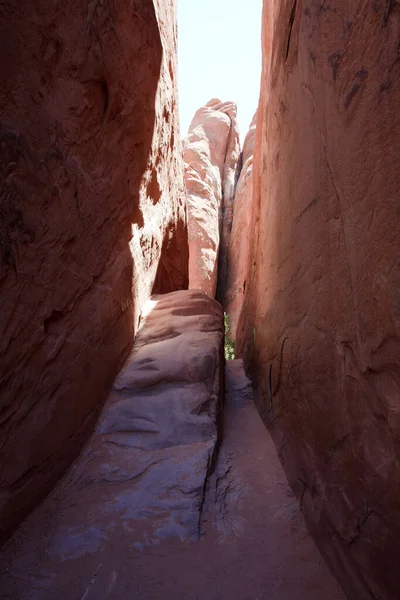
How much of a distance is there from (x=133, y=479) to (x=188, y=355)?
1.25 meters

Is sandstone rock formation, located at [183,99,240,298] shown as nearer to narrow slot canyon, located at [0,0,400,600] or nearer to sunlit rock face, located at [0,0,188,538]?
sunlit rock face, located at [0,0,188,538]

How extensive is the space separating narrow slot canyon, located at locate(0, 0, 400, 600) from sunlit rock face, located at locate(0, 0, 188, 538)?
0.02m

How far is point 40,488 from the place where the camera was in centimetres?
229

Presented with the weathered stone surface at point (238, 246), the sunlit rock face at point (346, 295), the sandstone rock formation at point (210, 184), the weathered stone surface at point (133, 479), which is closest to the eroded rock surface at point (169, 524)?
the weathered stone surface at point (133, 479)

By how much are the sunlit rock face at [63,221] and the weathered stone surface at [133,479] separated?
0.46 ft

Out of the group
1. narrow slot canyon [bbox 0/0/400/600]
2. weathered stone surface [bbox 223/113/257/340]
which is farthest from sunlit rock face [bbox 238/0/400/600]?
weathered stone surface [bbox 223/113/257/340]

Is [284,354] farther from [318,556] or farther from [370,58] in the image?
[370,58]

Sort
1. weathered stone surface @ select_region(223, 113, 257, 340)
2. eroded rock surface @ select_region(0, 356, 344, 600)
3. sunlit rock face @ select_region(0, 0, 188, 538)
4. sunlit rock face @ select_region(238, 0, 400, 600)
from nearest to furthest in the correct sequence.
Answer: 1. sunlit rock face @ select_region(238, 0, 400, 600)
2. eroded rock surface @ select_region(0, 356, 344, 600)
3. sunlit rock face @ select_region(0, 0, 188, 538)
4. weathered stone surface @ select_region(223, 113, 257, 340)

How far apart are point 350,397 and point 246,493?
1.14 metres

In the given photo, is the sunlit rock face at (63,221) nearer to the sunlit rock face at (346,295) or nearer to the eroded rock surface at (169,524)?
the eroded rock surface at (169,524)

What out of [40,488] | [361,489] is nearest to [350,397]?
[361,489]

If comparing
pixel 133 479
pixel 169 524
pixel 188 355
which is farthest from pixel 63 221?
pixel 169 524

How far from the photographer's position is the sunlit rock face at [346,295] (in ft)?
4.68

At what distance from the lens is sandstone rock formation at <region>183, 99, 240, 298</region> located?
715 inches
